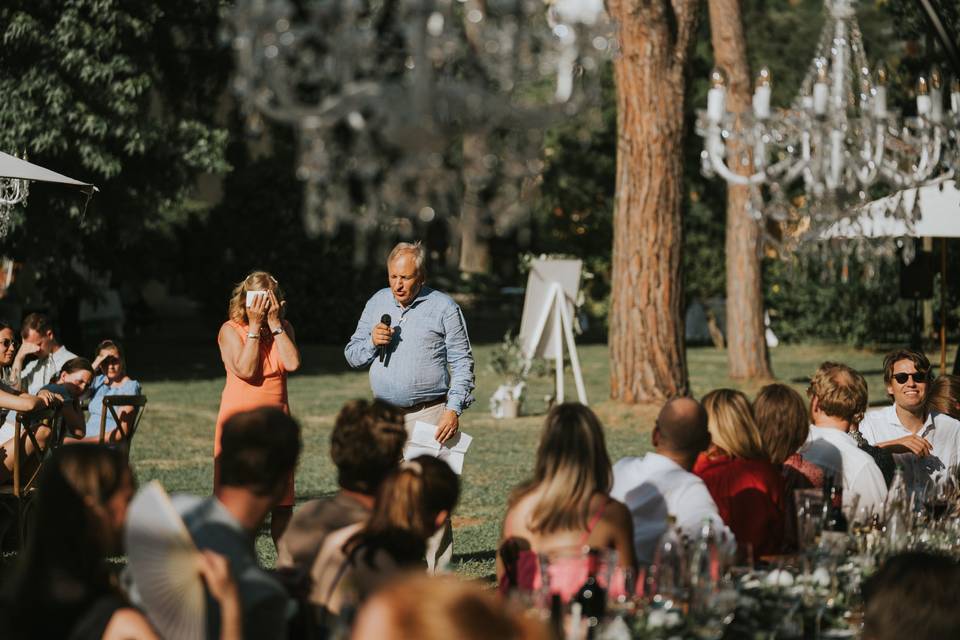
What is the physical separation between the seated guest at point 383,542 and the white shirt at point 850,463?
6.88ft

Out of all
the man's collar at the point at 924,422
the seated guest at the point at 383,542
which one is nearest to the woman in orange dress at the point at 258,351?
the seated guest at the point at 383,542

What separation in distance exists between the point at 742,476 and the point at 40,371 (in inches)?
228

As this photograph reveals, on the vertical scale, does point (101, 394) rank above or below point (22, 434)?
above

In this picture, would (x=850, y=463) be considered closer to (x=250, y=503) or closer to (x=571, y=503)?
(x=571, y=503)

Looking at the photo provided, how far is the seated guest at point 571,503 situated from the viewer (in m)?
4.16

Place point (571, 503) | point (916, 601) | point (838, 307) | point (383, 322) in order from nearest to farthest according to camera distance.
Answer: point (916, 601)
point (571, 503)
point (383, 322)
point (838, 307)

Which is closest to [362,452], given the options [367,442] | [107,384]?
[367,442]

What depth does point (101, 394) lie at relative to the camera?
9.13 meters

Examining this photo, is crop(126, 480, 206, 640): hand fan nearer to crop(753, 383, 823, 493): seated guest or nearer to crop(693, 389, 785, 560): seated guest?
crop(693, 389, 785, 560): seated guest

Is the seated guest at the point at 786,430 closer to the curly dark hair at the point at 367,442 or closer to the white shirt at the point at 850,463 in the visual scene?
the white shirt at the point at 850,463

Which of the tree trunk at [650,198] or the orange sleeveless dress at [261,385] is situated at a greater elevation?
the tree trunk at [650,198]

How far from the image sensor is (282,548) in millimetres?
4227

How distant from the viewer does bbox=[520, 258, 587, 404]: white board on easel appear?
1700 cm

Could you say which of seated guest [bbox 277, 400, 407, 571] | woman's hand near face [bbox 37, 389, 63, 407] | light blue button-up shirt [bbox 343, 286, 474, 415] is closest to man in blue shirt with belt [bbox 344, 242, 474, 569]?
light blue button-up shirt [bbox 343, 286, 474, 415]
